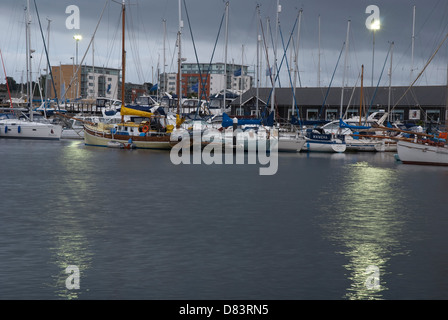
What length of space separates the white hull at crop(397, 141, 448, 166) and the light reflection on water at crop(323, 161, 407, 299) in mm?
10824

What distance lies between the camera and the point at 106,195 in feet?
Answer: 106

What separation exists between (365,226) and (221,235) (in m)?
6.29

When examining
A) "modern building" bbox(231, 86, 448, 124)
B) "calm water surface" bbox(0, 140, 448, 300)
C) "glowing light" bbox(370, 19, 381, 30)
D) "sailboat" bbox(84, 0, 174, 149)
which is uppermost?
"glowing light" bbox(370, 19, 381, 30)

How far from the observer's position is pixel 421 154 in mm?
52250

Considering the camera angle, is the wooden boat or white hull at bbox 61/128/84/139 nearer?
the wooden boat

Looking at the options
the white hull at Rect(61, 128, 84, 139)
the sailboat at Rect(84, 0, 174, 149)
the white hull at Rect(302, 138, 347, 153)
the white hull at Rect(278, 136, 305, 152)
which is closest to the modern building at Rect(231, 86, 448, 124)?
the white hull at Rect(302, 138, 347, 153)

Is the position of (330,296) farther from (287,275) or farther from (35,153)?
(35,153)

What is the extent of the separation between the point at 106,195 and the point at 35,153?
98.3 ft

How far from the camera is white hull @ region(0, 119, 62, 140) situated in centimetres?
7931

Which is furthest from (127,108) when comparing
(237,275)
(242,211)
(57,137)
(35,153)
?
(237,275)

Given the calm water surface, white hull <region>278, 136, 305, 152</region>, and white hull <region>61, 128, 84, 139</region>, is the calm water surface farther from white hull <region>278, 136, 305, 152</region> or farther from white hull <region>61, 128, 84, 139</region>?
white hull <region>61, 128, 84, 139</region>

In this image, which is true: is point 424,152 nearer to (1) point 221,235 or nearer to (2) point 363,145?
(2) point 363,145

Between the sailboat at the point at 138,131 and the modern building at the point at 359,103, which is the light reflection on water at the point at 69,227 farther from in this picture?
the modern building at the point at 359,103

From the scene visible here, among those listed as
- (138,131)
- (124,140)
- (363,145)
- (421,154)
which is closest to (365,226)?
(421,154)
